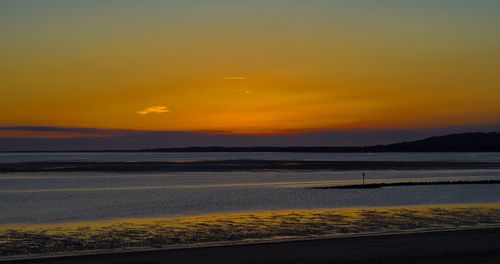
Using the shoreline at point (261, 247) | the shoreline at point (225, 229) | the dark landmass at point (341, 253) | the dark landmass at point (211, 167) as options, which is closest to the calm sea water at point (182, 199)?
the shoreline at point (225, 229)

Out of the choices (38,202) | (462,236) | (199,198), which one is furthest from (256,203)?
A: (462,236)

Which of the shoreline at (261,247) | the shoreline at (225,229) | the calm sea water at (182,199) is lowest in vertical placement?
the calm sea water at (182,199)

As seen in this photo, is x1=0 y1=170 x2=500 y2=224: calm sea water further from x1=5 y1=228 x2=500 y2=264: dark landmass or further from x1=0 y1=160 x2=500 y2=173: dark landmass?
x1=0 y1=160 x2=500 y2=173: dark landmass

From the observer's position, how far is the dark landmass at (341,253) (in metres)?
17.7

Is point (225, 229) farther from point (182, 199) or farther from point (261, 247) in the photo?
point (182, 199)

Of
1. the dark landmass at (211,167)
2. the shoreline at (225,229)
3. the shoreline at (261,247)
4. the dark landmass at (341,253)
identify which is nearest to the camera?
the dark landmass at (341,253)

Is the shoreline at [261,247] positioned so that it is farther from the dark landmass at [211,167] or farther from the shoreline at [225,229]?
the dark landmass at [211,167]

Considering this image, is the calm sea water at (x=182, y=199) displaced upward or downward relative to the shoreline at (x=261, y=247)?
downward

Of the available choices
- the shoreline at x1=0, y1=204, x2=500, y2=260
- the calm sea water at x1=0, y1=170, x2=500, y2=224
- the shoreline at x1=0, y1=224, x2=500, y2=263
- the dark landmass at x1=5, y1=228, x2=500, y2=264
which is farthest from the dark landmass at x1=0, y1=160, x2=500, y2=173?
the dark landmass at x1=5, y1=228, x2=500, y2=264

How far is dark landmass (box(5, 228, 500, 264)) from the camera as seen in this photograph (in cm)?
1773

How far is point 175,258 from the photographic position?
59.7 ft

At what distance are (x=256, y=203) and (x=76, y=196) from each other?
1420cm

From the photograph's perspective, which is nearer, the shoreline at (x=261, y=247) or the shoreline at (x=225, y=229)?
the shoreline at (x=261, y=247)

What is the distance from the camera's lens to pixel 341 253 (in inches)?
747
